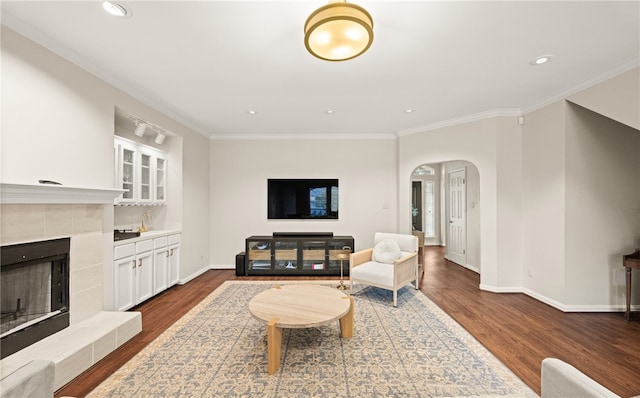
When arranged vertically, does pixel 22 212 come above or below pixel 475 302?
above

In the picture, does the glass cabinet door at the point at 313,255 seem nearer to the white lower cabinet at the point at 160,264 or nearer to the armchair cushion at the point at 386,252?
the armchair cushion at the point at 386,252

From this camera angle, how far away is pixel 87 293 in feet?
8.67

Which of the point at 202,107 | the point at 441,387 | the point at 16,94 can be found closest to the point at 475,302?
the point at 441,387

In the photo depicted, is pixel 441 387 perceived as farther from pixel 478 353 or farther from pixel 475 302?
pixel 475 302

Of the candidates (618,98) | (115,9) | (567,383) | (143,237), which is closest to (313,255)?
(143,237)

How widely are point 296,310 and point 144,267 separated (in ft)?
7.88

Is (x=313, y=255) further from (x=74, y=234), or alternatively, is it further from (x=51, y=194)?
(x=51, y=194)

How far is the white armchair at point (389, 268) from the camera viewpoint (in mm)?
3527

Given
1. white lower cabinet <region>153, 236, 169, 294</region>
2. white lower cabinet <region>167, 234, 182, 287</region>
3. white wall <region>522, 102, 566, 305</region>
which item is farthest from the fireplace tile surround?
white wall <region>522, 102, 566, 305</region>

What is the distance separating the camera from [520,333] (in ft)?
9.08

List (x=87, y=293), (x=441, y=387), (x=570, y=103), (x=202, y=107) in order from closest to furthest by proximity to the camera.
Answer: (x=441, y=387), (x=87, y=293), (x=570, y=103), (x=202, y=107)

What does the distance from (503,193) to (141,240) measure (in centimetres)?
516

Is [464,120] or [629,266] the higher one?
[464,120]

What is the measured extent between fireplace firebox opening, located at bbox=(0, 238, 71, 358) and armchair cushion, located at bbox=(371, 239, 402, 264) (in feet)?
11.9
